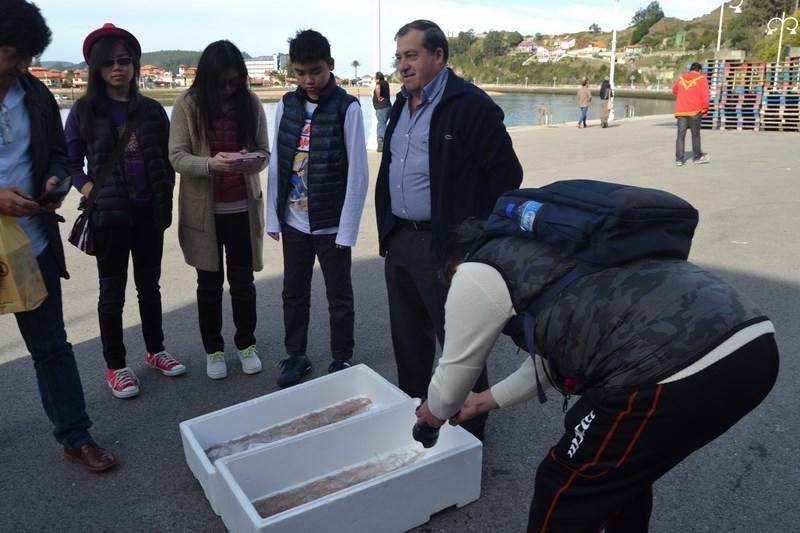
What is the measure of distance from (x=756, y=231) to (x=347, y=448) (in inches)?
249

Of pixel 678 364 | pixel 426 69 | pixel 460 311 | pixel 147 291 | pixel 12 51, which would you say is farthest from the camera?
pixel 147 291

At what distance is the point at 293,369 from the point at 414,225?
1.40 m

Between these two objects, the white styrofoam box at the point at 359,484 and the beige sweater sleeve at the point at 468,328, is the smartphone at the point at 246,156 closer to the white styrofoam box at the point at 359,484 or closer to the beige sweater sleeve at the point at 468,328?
the white styrofoam box at the point at 359,484

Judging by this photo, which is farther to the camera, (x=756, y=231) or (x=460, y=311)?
(x=756, y=231)

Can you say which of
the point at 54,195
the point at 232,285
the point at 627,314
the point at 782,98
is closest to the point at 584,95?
the point at 782,98

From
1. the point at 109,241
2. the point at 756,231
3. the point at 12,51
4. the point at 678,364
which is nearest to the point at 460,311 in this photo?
the point at 678,364

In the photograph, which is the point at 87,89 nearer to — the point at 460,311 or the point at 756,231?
the point at 460,311

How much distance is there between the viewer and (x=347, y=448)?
3014 mm

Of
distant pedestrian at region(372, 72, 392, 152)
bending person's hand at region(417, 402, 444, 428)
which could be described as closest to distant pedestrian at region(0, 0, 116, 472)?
bending person's hand at region(417, 402, 444, 428)

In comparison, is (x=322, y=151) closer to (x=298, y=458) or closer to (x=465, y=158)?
(x=465, y=158)

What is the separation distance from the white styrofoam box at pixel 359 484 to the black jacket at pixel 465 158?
87 centimetres

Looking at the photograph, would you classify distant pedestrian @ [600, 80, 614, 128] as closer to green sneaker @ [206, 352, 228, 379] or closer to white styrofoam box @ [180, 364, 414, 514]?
green sneaker @ [206, 352, 228, 379]

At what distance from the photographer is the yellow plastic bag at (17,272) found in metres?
2.62

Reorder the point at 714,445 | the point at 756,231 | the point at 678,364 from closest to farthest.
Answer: the point at 678,364
the point at 714,445
the point at 756,231
